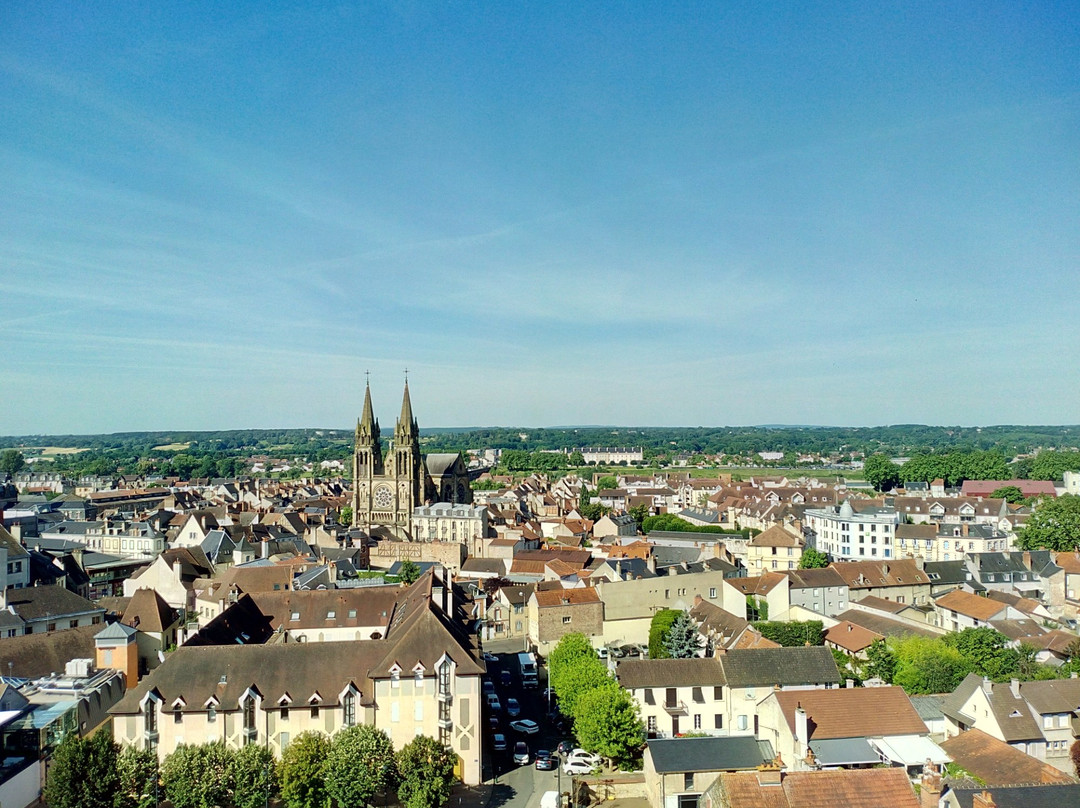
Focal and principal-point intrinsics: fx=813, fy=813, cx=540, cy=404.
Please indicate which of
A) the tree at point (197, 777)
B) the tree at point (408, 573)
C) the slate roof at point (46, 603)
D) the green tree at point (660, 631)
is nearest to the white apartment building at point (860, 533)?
the green tree at point (660, 631)

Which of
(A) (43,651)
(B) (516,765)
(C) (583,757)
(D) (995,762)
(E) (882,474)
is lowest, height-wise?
(B) (516,765)

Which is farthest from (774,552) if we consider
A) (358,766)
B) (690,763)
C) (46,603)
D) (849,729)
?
(46,603)

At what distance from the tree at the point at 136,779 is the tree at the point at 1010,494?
4335 inches

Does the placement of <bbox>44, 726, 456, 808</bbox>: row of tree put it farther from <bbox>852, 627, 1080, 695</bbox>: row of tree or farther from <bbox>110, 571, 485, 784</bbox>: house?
<bbox>852, 627, 1080, 695</bbox>: row of tree

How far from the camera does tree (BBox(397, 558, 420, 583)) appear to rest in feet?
212

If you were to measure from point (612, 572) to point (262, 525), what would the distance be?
43.0 m

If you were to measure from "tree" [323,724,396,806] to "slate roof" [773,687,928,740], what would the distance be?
1560 centimetres

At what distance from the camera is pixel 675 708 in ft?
122

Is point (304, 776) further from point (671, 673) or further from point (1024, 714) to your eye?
point (1024, 714)

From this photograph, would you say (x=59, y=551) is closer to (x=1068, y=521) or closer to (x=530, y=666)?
(x=530, y=666)

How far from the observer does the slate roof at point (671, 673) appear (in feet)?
123

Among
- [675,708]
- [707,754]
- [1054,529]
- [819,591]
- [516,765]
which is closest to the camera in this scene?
[707,754]

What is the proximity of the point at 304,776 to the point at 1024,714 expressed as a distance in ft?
97.6

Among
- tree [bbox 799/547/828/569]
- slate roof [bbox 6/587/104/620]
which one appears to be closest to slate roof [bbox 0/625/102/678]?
slate roof [bbox 6/587/104/620]
